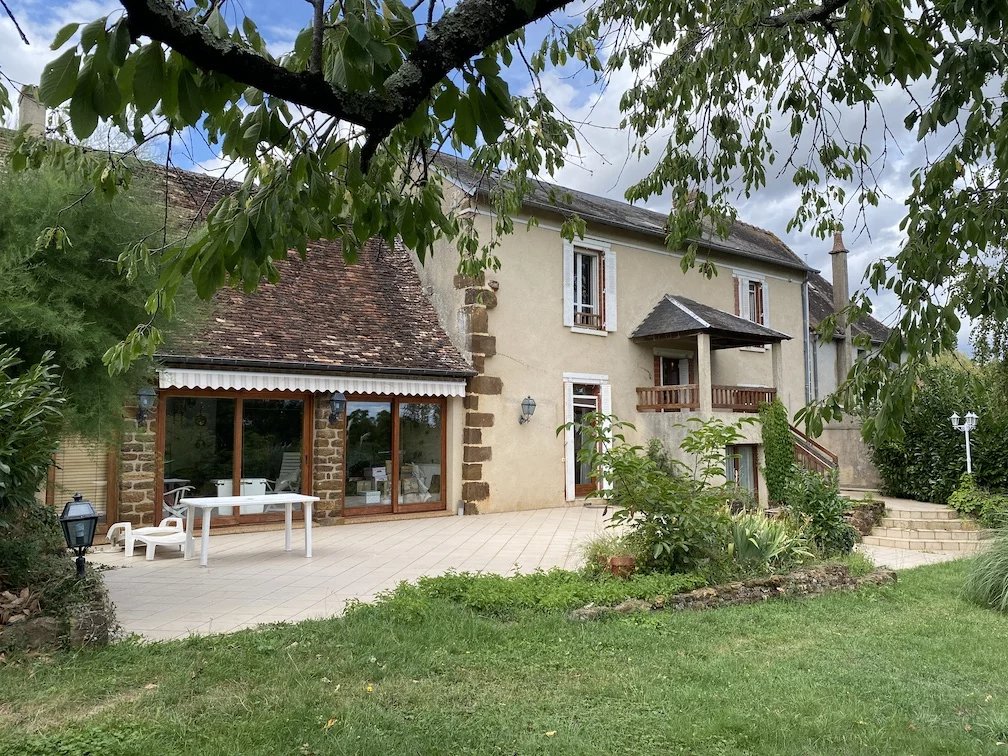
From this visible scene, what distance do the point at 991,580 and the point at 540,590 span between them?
453 cm

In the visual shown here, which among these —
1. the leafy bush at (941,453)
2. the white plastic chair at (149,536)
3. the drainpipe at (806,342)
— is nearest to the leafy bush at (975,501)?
the leafy bush at (941,453)

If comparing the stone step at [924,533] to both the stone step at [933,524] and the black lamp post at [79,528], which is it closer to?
the stone step at [933,524]

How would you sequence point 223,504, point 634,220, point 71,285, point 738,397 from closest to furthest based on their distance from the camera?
point 71,285 < point 223,504 < point 738,397 < point 634,220

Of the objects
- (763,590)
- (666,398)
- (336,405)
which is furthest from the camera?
(666,398)

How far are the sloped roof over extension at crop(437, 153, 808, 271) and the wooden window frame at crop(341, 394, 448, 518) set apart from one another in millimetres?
4302

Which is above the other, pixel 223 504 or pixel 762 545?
pixel 223 504

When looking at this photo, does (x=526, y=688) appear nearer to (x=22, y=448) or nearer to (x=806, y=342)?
(x=22, y=448)

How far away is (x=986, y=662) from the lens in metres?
5.16

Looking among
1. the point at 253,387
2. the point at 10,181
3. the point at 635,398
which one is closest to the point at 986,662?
the point at 10,181

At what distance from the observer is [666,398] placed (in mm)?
17609

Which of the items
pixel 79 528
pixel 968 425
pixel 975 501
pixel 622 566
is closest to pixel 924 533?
pixel 975 501

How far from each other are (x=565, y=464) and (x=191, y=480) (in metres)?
7.83

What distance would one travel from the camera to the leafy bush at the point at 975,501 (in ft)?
41.8

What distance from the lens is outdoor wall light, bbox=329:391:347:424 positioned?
13.0 meters
